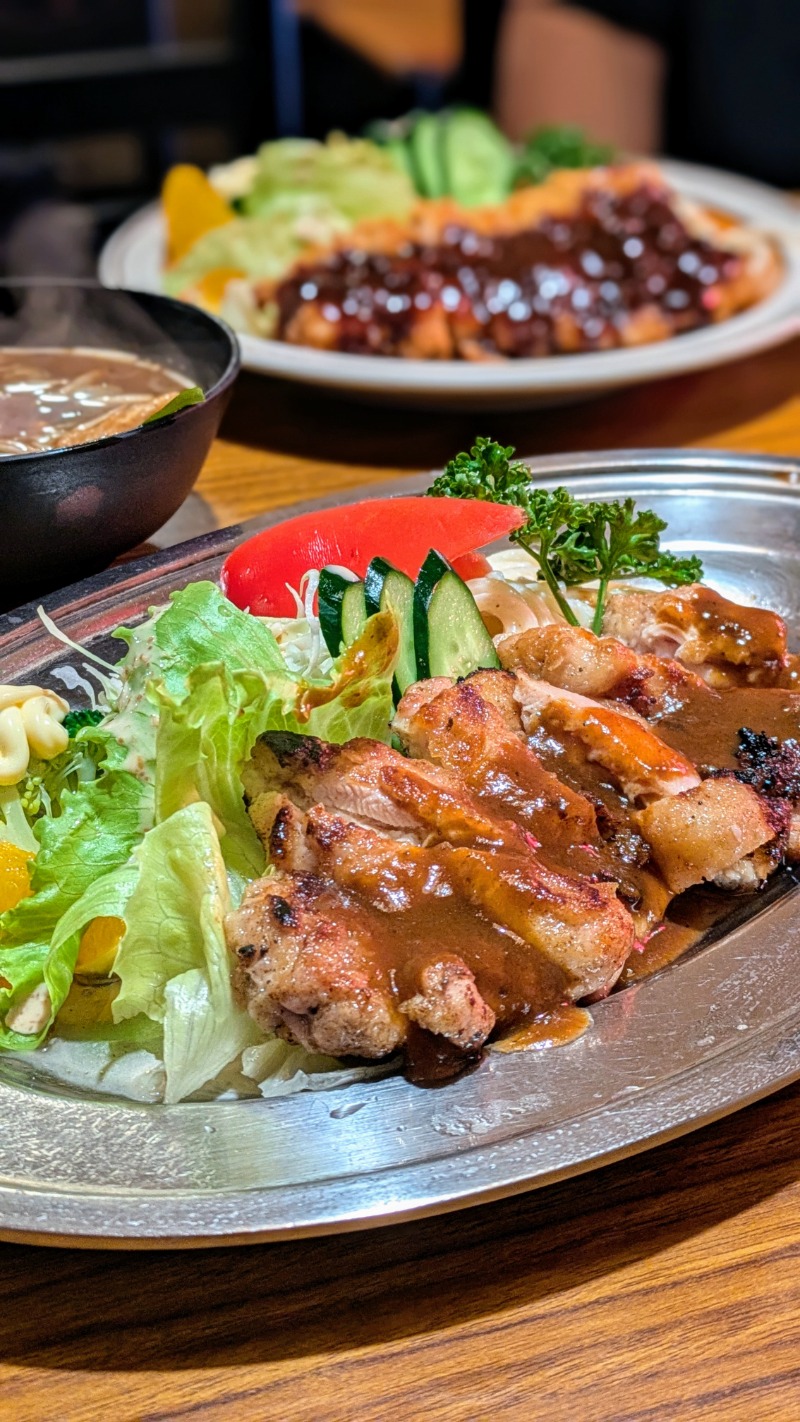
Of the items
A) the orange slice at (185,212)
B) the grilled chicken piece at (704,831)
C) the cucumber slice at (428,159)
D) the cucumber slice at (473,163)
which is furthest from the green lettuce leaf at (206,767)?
the cucumber slice at (428,159)

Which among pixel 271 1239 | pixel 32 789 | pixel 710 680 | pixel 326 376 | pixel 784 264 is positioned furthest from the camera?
pixel 784 264

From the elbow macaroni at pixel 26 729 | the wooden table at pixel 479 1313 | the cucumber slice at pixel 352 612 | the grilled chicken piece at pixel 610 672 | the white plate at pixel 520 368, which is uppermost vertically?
the cucumber slice at pixel 352 612

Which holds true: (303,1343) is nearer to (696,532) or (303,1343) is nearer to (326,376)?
(696,532)

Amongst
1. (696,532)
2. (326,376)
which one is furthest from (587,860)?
(326,376)

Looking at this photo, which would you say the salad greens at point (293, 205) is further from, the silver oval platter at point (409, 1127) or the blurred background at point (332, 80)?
the silver oval platter at point (409, 1127)

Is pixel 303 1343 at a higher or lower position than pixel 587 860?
lower

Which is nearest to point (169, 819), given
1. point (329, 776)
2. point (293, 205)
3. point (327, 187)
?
point (329, 776)

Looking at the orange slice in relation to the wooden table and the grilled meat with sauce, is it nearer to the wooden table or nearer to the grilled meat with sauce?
the grilled meat with sauce

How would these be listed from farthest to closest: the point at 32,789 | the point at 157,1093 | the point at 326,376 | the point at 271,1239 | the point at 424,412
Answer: the point at 424,412 < the point at 326,376 < the point at 32,789 < the point at 157,1093 < the point at 271,1239
